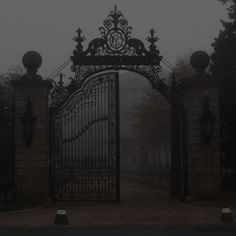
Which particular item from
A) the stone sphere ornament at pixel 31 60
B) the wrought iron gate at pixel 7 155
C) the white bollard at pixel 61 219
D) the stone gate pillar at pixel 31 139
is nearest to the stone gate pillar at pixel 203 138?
the stone gate pillar at pixel 31 139

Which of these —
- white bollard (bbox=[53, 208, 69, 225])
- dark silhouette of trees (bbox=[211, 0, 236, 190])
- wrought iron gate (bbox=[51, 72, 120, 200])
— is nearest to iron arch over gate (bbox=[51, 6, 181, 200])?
wrought iron gate (bbox=[51, 72, 120, 200])

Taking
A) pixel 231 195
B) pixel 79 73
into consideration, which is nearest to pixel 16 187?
pixel 79 73

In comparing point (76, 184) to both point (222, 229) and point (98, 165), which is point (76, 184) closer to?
point (98, 165)

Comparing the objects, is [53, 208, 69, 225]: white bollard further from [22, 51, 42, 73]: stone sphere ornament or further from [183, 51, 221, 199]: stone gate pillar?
[22, 51, 42, 73]: stone sphere ornament

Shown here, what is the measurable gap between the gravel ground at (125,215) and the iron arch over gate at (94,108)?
1.23 metres

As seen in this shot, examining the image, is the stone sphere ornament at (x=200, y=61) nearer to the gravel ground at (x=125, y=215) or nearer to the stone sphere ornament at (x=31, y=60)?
the gravel ground at (x=125, y=215)

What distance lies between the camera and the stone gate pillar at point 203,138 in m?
20.5

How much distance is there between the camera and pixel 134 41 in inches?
840

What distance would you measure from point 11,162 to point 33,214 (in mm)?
4062

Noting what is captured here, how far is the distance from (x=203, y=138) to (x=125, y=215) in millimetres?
5255

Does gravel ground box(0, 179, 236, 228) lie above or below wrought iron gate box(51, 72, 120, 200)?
below

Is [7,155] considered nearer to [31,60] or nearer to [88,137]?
[88,137]

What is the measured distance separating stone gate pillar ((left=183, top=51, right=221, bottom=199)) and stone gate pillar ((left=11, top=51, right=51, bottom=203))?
186 inches

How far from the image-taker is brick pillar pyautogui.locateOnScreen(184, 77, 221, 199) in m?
20.6
